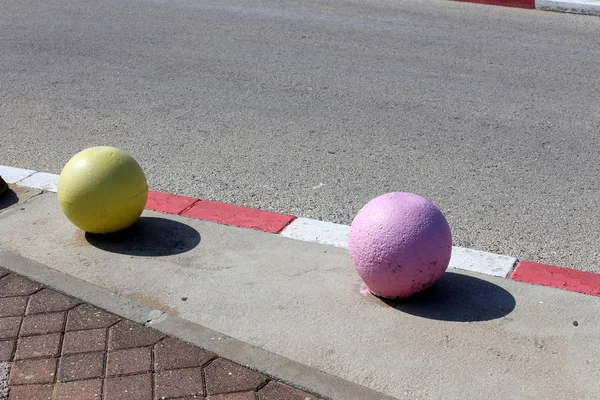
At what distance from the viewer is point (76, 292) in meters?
4.32

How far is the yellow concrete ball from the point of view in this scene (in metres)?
4.82

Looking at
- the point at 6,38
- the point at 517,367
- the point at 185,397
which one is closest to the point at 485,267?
the point at 517,367

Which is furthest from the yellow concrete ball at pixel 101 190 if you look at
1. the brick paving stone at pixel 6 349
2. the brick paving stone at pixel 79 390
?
the brick paving stone at pixel 79 390

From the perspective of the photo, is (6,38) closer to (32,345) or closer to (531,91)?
(531,91)

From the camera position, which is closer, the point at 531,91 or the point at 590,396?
the point at 590,396

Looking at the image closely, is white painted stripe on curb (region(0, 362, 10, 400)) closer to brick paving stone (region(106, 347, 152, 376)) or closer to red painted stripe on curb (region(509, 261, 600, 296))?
brick paving stone (region(106, 347, 152, 376))

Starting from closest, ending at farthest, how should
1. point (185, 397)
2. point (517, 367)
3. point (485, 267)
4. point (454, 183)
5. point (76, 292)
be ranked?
point (185, 397) → point (517, 367) → point (76, 292) → point (485, 267) → point (454, 183)

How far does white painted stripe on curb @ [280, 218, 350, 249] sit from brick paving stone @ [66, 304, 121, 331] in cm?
144

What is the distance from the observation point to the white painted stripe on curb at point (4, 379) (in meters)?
3.49

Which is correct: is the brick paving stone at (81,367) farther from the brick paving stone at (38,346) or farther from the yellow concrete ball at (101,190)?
the yellow concrete ball at (101,190)

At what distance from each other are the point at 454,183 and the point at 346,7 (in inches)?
→ 284

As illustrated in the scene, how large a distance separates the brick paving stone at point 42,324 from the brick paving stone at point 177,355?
570 millimetres

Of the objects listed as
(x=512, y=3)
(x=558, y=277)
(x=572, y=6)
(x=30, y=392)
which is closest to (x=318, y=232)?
(x=558, y=277)

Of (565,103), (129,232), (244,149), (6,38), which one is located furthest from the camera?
(6,38)
